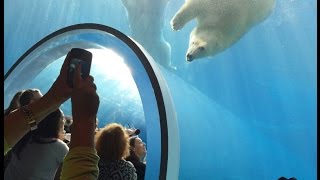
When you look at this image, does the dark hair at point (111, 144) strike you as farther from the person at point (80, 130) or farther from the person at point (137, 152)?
the person at point (80, 130)

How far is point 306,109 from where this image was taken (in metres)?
3.95

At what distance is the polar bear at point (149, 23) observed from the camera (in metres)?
3.12

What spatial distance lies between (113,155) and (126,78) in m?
0.86

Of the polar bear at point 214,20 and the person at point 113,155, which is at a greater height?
the polar bear at point 214,20

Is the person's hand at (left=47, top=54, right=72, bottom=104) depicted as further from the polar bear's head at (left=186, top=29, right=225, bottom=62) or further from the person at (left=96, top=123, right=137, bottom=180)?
the polar bear's head at (left=186, top=29, right=225, bottom=62)

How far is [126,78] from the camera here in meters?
2.08

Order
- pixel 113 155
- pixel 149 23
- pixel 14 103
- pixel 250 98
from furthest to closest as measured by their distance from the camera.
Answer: pixel 250 98 < pixel 149 23 < pixel 14 103 < pixel 113 155

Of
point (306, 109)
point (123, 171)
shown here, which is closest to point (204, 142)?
point (306, 109)

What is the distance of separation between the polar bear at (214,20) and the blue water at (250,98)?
687mm

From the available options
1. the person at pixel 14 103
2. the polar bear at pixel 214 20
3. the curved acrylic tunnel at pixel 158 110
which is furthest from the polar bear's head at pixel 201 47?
the person at pixel 14 103

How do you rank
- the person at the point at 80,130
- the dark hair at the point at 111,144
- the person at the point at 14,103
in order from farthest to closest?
the person at the point at 14,103, the dark hair at the point at 111,144, the person at the point at 80,130

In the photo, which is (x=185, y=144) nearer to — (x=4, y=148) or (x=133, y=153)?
(x=133, y=153)

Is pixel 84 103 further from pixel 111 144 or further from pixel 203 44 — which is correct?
pixel 203 44

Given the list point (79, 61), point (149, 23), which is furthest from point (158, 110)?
point (149, 23)
